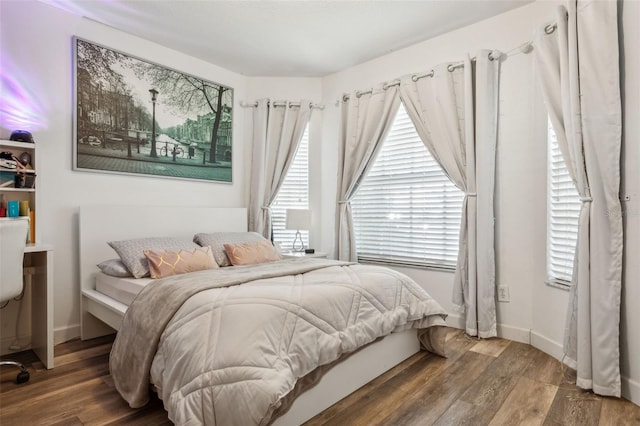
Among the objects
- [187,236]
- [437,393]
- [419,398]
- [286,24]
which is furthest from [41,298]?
[286,24]

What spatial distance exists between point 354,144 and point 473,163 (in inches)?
52.3

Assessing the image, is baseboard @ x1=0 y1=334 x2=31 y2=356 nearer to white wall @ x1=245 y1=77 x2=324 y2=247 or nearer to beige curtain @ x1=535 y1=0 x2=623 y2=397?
white wall @ x1=245 y1=77 x2=324 y2=247

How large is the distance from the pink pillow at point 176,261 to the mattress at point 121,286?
0.36 ft

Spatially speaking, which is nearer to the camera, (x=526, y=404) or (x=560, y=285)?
(x=526, y=404)

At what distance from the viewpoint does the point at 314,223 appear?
4.32 metres

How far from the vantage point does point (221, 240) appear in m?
3.29

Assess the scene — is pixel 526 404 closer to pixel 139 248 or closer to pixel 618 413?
pixel 618 413

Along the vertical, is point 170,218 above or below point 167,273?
above

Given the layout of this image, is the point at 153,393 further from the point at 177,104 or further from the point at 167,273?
the point at 177,104

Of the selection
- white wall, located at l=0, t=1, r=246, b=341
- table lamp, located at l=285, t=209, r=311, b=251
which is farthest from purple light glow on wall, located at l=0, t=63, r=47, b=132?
table lamp, located at l=285, t=209, r=311, b=251

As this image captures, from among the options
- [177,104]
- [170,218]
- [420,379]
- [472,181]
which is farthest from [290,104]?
[420,379]

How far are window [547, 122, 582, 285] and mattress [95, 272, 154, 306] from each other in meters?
2.98

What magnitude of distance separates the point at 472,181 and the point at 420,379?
1.71 metres

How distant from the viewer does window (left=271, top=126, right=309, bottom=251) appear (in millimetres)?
4367
